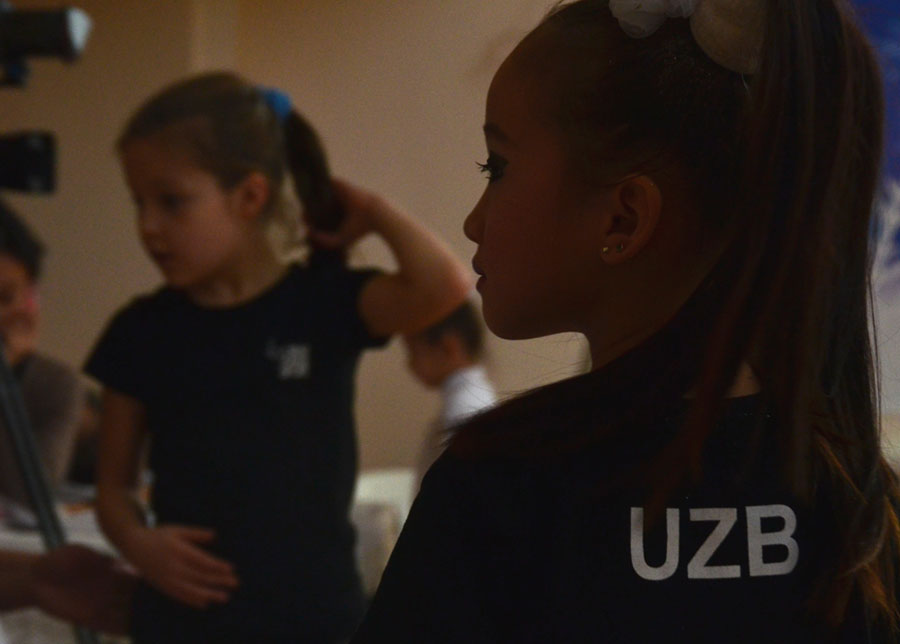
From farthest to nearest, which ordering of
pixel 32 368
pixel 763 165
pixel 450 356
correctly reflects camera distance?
pixel 32 368, pixel 450 356, pixel 763 165

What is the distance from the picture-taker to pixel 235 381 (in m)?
1.21

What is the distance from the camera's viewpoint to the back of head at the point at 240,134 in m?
1.28

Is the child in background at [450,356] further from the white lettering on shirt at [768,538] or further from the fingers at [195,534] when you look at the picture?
the white lettering on shirt at [768,538]

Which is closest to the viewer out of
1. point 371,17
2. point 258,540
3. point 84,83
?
point 371,17

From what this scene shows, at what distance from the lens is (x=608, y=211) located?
53 cm

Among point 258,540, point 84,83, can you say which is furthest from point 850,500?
point 84,83

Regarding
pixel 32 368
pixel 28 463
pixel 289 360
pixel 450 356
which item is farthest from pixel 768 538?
pixel 32 368

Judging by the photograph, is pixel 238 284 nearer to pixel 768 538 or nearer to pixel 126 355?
pixel 126 355

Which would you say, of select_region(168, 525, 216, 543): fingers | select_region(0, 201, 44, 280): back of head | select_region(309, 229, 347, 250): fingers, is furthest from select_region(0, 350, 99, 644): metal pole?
select_region(0, 201, 44, 280): back of head

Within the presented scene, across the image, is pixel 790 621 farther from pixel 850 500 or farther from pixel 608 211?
pixel 608 211

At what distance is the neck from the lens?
1.25m

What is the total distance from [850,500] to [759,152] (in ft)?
0.54

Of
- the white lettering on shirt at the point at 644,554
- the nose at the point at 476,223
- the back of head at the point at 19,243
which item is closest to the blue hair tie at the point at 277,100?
the nose at the point at 476,223

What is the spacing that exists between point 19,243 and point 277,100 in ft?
4.59
